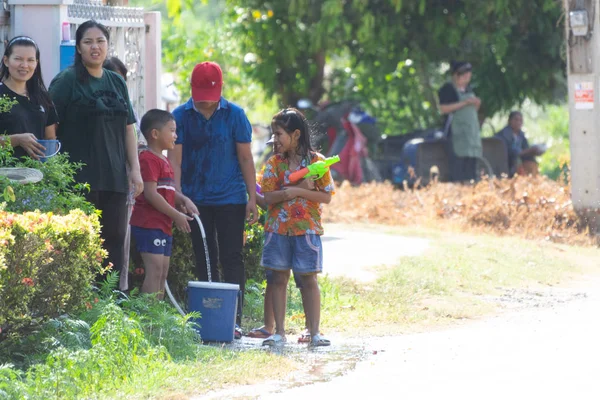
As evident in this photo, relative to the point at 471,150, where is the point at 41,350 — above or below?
below

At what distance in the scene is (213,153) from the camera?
8164mm

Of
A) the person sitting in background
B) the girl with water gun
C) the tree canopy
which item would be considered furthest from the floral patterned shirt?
the person sitting in background

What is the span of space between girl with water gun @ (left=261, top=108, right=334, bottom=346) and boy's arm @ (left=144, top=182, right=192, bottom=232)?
56cm

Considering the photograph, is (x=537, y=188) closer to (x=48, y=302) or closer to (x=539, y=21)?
(x=539, y=21)

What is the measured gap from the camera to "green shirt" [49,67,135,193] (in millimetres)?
7746

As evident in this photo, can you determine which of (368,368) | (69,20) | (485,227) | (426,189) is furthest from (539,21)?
(368,368)

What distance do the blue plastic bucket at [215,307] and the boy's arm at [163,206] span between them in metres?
0.45

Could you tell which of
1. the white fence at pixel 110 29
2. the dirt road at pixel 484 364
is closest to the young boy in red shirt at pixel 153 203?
the white fence at pixel 110 29

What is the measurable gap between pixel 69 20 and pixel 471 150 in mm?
8478

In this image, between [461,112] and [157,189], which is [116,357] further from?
[461,112]

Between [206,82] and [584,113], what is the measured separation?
730 centimetres

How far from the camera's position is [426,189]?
16453 millimetres

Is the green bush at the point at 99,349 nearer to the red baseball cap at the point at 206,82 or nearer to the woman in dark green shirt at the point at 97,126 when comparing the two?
the woman in dark green shirt at the point at 97,126

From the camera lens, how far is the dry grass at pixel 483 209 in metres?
14.2
